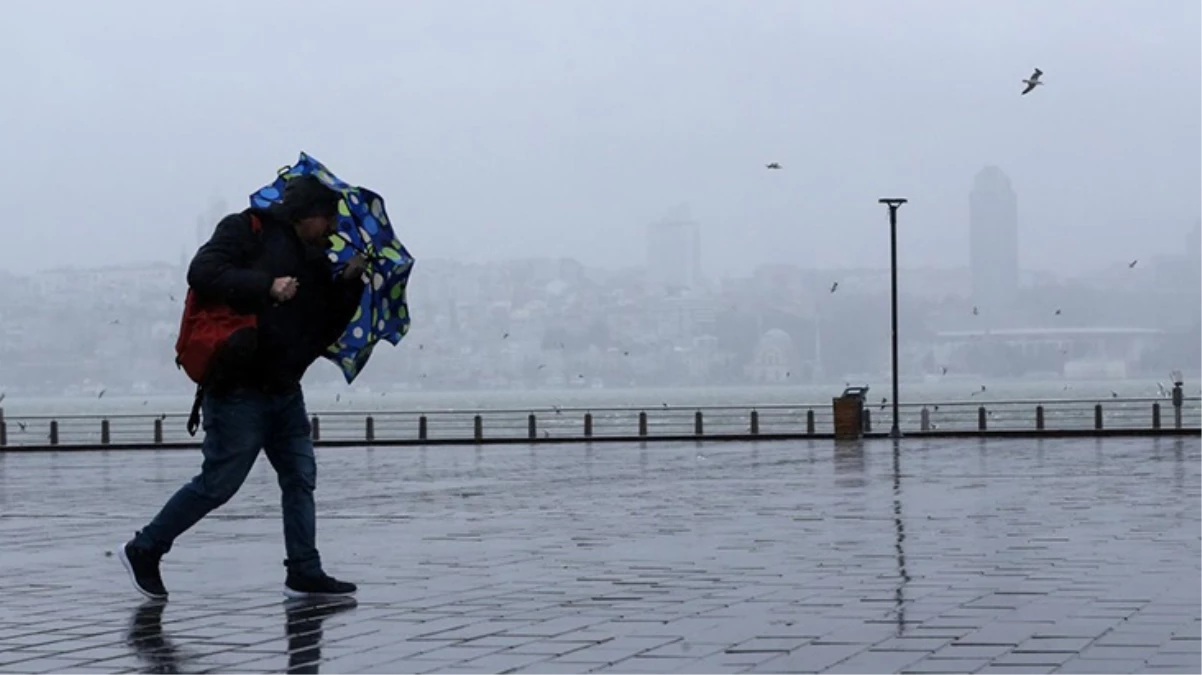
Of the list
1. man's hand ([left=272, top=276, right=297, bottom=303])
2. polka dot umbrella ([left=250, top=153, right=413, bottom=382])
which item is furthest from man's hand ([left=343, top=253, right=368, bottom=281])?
man's hand ([left=272, top=276, right=297, bottom=303])

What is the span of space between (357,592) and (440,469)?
17.8m

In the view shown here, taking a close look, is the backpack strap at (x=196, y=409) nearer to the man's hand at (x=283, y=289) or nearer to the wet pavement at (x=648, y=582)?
the man's hand at (x=283, y=289)

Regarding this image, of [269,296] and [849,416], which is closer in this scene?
[269,296]

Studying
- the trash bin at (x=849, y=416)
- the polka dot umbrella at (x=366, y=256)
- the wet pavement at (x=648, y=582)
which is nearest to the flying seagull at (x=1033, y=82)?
the trash bin at (x=849, y=416)

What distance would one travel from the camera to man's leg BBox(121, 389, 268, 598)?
8.73 m

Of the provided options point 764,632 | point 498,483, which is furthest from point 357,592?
point 498,483

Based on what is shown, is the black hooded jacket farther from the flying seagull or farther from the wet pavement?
the flying seagull

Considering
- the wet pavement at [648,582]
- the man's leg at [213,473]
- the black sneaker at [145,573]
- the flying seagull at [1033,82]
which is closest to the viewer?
the wet pavement at [648,582]

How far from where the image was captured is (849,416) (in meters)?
39.0

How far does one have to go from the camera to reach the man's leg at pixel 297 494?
350 inches

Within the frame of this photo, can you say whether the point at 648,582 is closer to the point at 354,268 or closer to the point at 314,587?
the point at 314,587

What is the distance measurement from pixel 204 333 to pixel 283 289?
41cm

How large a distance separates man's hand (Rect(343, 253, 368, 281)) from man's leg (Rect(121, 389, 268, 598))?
24.6 inches

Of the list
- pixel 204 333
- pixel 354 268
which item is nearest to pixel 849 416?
pixel 354 268
